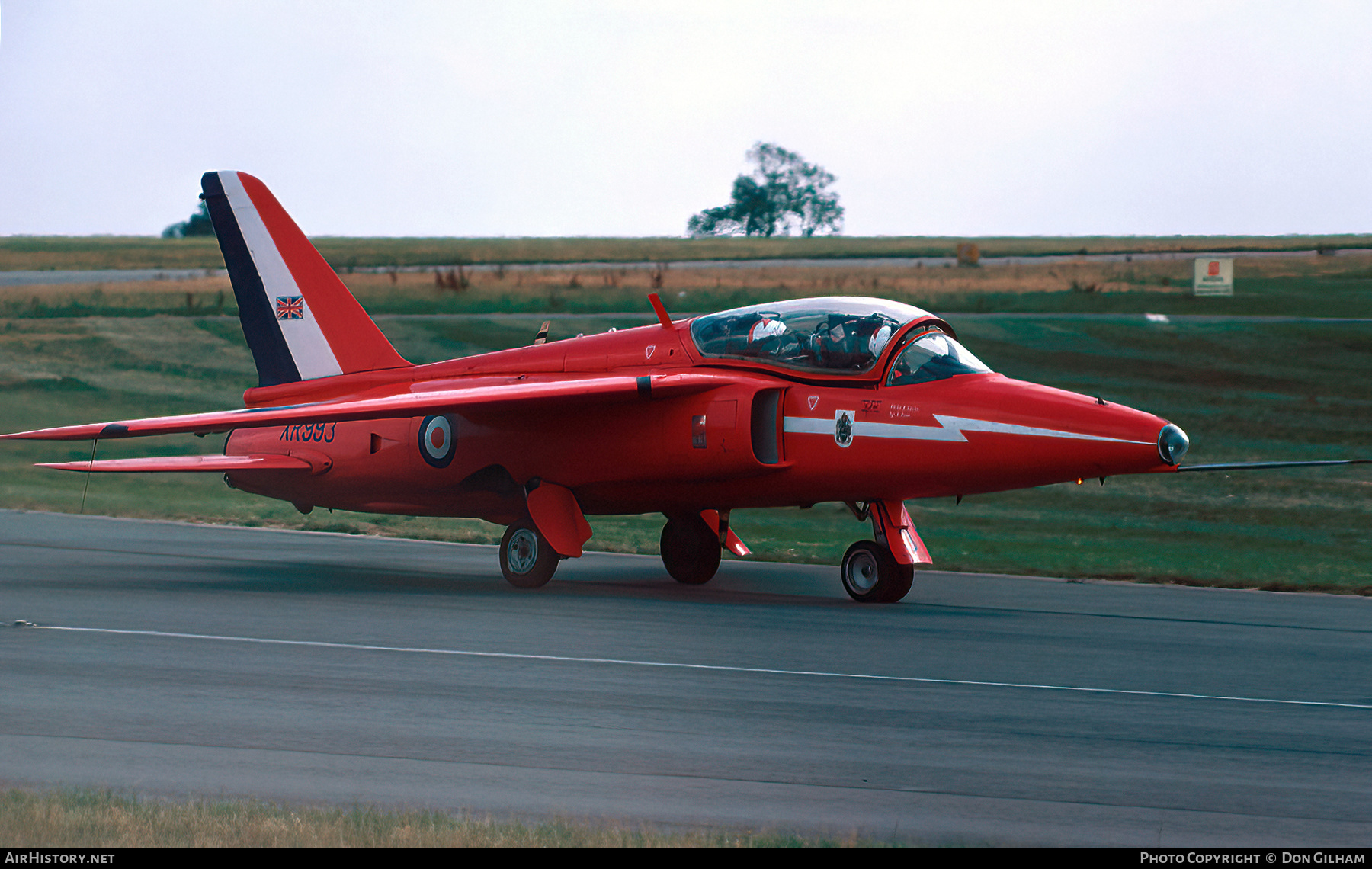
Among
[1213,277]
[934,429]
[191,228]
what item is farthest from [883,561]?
[191,228]

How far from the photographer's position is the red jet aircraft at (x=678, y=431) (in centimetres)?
1491

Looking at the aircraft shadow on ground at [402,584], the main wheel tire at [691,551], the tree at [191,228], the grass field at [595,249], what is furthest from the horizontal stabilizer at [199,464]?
the tree at [191,228]

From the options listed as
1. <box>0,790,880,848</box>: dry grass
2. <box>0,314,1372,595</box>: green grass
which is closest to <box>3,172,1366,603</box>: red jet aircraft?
<box>0,314,1372,595</box>: green grass

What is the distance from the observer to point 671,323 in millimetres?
17609

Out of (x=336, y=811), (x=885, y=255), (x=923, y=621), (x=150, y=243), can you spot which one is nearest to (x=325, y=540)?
(x=923, y=621)

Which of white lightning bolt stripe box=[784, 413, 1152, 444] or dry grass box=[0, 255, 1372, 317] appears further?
dry grass box=[0, 255, 1372, 317]

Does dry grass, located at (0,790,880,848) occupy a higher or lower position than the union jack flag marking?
lower

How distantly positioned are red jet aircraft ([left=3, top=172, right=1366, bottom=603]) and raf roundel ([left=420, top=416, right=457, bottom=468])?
0.09 ft

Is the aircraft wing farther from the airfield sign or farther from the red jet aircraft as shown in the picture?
the airfield sign

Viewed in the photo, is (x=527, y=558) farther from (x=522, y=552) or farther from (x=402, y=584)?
(x=402, y=584)

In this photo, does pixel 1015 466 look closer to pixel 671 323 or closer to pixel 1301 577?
pixel 671 323

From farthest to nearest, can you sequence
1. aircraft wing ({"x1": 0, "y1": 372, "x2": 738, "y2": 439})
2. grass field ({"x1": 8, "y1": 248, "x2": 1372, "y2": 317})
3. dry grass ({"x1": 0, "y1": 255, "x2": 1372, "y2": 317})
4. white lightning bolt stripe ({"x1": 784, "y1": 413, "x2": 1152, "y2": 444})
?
1. dry grass ({"x1": 0, "y1": 255, "x2": 1372, "y2": 317})
2. grass field ({"x1": 8, "y1": 248, "x2": 1372, "y2": 317})
3. aircraft wing ({"x1": 0, "y1": 372, "x2": 738, "y2": 439})
4. white lightning bolt stripe ({"x1": 784, "y1": 413, "x2": 1152, "y2": 444})

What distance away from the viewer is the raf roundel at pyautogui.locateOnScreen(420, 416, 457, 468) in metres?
18.3

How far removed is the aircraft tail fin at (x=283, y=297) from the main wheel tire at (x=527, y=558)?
4312mm
